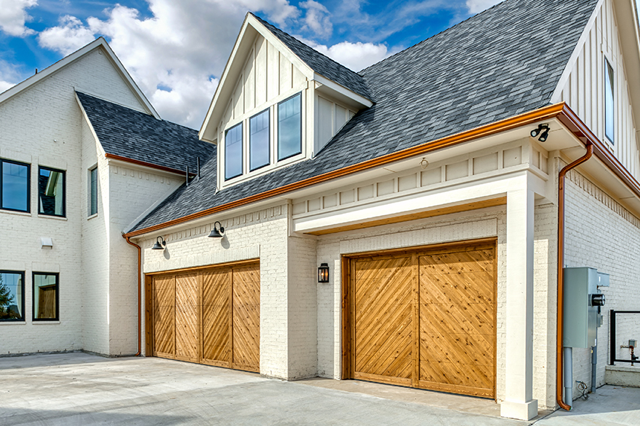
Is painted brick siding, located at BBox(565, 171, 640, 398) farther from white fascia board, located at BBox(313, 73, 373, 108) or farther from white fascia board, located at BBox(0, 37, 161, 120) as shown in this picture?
white fascia board, located at BBox(0, 37, 161, 120)

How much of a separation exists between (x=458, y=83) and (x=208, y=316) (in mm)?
8048

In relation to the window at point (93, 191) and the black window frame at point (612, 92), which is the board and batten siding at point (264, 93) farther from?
the black window frame at point (612, 92)

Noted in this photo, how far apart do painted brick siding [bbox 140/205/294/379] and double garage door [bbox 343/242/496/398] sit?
1.20 meters

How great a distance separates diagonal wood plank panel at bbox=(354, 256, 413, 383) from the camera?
830cm

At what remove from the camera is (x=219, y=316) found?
11.6 m

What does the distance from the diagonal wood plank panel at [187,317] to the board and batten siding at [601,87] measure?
967cm

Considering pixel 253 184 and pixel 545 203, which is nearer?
pixel 545 203

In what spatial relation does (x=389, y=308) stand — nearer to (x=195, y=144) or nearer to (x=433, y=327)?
(x=433, y=327)

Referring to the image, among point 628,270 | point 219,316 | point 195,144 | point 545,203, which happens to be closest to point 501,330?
point 545,203

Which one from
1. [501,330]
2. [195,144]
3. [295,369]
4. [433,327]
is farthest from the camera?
[195,144]

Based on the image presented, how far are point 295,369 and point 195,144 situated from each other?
11.6m

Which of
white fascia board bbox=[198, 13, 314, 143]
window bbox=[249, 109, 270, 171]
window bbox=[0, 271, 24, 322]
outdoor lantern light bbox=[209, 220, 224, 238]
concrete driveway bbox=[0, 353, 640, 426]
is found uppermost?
white fascia board bbox=[198, 13, 314, 143]

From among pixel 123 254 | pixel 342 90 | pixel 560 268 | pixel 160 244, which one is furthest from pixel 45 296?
pixel 560 268

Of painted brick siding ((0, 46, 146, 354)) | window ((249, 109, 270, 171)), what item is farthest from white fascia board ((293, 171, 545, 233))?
painted brick siding ((0, 46, 146, 354))
